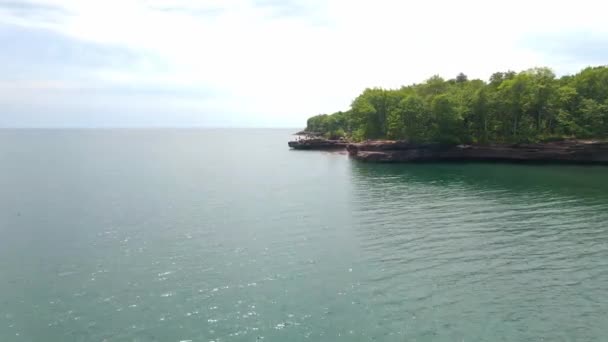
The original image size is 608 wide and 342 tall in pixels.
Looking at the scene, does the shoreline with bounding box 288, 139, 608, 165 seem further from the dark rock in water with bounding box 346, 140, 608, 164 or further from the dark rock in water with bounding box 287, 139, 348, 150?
the dark rock in water with bounding box 287, 139, 348, 150

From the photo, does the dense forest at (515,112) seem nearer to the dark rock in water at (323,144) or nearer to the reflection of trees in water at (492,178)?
the reflection of trees in water at (492,178)

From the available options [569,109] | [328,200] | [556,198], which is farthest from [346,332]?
[569,109]

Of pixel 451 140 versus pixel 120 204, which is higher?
pixel 451 140

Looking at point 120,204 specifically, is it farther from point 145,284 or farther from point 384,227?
point 384,227


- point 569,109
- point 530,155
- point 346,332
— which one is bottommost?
point 346,332

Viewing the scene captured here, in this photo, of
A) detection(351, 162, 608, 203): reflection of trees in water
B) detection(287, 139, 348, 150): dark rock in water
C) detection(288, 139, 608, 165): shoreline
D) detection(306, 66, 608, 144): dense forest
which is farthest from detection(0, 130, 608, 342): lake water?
detection(287, 139, 348, 150): dark rock in water

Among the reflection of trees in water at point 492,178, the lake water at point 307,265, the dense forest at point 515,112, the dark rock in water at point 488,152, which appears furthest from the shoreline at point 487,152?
the lake water at point 307,265

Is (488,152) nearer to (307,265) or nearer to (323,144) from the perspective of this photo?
(323,144)
